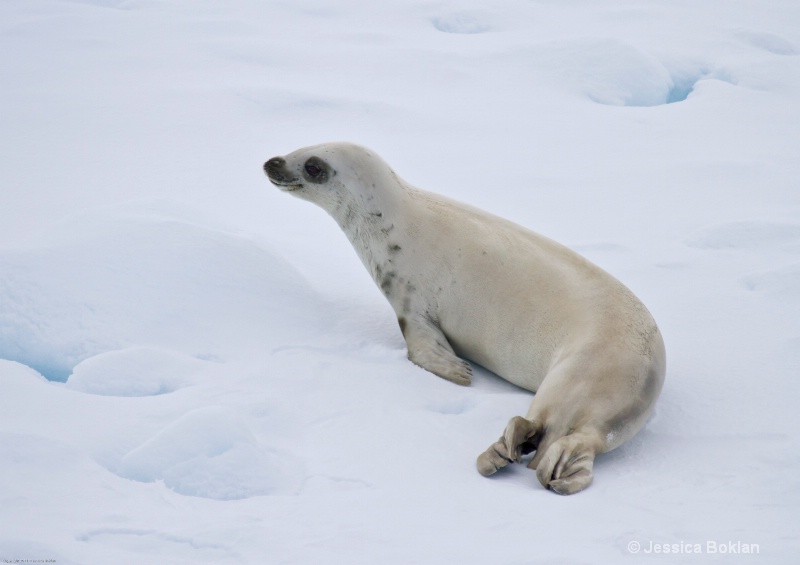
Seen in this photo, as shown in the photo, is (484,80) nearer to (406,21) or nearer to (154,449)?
(406,21)

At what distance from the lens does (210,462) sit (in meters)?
2.91

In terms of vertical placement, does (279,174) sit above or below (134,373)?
above

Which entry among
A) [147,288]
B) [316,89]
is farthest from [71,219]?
[316,89]

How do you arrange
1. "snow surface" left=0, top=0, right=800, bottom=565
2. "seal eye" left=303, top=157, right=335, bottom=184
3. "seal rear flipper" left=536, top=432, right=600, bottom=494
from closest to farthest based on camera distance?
"snow surface" left=0, top=0, right=800, bottom=565 → "seal rear flipper" left=536, top=432, right=600, bottom=494 → "seal eye" left=303, top=157, right=335, bottom=184

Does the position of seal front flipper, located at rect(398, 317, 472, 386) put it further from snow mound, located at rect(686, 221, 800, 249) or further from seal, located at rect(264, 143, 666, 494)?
snow mound, located at rect(686, 221, 800, 249)

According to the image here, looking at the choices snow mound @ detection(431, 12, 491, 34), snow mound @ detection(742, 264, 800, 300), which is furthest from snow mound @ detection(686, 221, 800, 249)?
snow mound @ detection(431, 12, 491, 34)

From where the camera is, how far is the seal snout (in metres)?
4.79

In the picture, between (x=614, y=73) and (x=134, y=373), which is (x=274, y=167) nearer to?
(x=134, y=373)

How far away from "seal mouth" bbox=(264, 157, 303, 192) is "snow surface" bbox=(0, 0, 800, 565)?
14.2 inches

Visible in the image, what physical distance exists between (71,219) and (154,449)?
2.17m

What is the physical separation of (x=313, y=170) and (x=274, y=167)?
221 millimetres

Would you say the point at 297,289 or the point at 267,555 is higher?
the point at 267,555

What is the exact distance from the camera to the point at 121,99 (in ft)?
25.3

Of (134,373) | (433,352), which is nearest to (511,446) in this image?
(433,352)
